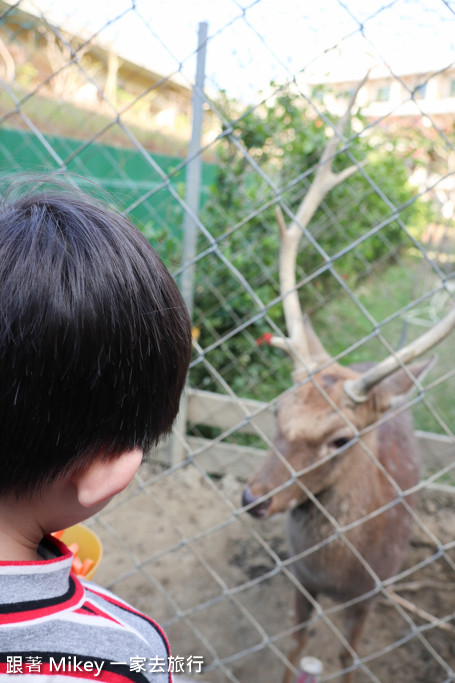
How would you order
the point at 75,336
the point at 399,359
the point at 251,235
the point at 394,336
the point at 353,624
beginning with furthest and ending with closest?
1. the point at 394,336
2. the point at 251,235
3. the point at 353,624
4. the point at 399,359
5. the point at 75,336

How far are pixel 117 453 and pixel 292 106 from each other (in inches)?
145

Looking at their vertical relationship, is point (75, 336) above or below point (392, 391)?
above

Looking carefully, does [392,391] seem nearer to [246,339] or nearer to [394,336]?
[246,339]

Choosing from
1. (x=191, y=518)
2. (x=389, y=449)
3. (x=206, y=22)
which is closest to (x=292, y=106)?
(x=206, y=22)

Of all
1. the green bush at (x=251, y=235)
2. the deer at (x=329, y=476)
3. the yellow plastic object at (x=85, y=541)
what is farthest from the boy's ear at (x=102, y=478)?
the green bush at (x=251, y=235)

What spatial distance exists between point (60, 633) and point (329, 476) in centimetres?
146

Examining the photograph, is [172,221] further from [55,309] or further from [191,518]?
[55,309]

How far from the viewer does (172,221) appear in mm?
4441

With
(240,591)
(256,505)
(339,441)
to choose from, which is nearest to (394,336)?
(240,591)

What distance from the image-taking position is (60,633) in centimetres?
65

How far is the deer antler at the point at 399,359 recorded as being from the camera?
1580 millimetres

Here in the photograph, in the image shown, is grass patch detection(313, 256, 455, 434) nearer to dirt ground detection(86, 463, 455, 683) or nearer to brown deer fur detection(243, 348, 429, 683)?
dirt ground detection(86, 463, 455, 683)

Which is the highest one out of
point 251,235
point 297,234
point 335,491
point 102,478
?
point 102,478

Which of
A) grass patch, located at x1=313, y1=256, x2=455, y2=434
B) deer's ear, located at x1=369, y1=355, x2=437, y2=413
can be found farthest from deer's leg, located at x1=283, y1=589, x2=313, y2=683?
grass patch, located at x1=313, y1=256, x2=455, y2=434
